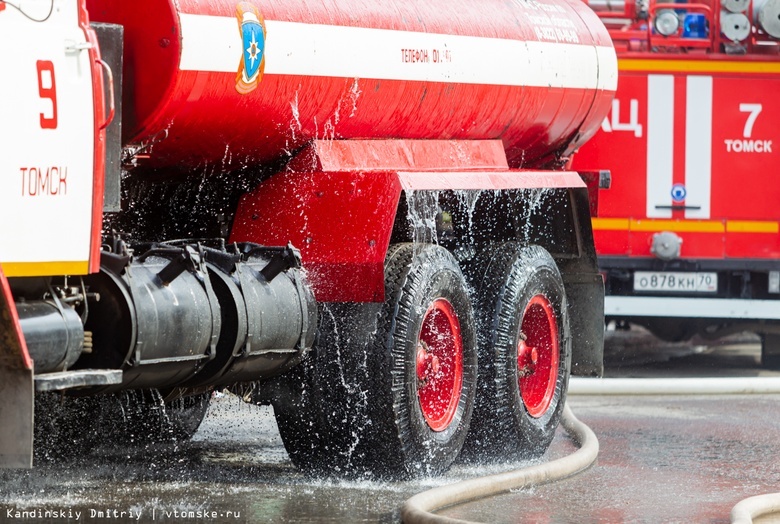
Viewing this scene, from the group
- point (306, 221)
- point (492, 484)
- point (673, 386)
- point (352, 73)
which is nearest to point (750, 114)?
point (673, 386)

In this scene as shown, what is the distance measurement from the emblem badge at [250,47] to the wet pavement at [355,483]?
1665mm

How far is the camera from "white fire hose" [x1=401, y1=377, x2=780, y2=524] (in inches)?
250

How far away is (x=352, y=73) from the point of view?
7277mm

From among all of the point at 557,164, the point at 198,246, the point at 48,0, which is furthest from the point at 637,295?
the point at 48,0

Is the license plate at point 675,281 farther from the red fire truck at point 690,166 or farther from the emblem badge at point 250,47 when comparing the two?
the emblem badge at point 250,47

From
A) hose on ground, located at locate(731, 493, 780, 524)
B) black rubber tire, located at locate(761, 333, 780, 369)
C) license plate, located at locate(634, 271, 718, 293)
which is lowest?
black rubber tire, located at locate(761, 333, 780, 369)

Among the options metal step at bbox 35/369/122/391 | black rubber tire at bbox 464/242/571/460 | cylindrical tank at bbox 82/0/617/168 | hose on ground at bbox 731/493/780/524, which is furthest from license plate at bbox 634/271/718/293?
metal step at bbox 35/369/122/391

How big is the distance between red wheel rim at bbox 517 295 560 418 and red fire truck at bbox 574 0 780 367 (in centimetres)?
393

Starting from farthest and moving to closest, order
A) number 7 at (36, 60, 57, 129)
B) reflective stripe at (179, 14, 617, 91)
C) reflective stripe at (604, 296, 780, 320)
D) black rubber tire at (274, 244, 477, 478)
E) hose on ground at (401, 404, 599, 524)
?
reflective stripe at (604, 296, 780, 320), black rubber tire at (274, 244, 477, 478), reflective stripe at (179, 14, 617, 91), hose on ground at (401, 404, 599, 524), number 7 at (36, 60, 57, 129)

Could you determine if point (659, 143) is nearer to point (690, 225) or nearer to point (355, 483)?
point (690, 225)

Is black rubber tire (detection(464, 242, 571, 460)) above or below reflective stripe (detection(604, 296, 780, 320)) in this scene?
above

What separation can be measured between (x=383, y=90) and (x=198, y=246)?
4.30 ft

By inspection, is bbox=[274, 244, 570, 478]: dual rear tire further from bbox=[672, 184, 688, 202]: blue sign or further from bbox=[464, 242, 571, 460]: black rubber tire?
bbox=[672, 184, 688, 202]: blue sign

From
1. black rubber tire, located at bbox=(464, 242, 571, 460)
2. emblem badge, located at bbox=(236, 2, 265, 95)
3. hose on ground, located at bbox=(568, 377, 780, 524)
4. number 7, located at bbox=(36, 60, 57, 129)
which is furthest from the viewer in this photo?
hose on ground, located at bbox=(568, 377, 780, 524)
